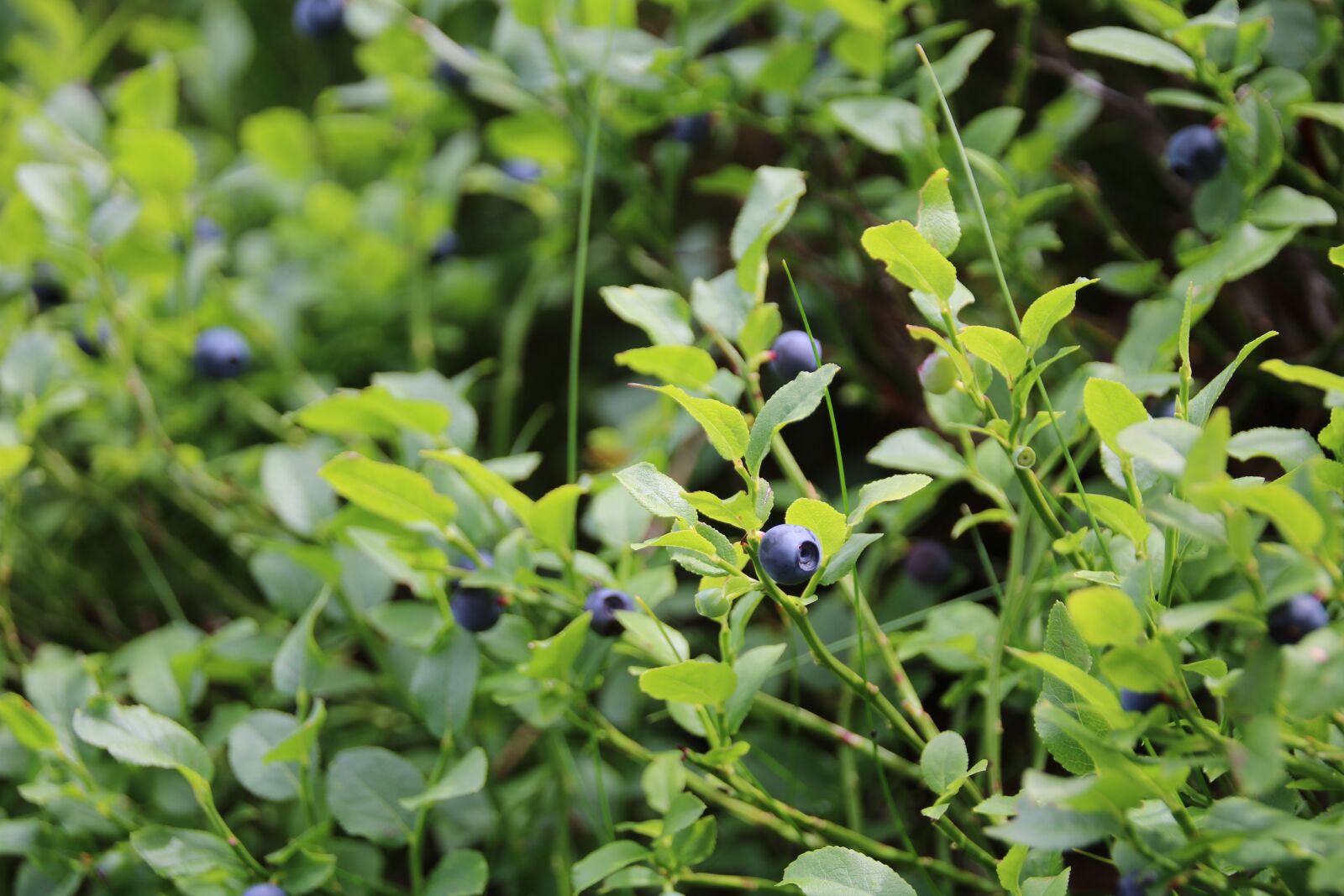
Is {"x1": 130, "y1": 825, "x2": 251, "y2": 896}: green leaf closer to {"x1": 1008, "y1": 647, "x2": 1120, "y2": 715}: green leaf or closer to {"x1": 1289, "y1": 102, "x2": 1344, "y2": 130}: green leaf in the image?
{"x1": 1008, "y1": 647, "x2": 1120, "y2": 715}: green leaf

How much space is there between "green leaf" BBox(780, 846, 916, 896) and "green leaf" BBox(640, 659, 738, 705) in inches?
3.8

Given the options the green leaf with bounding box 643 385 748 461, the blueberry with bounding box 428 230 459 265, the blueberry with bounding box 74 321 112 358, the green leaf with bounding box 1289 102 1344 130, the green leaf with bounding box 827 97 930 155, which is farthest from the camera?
the blueberry with bounding box 428 230 459 265

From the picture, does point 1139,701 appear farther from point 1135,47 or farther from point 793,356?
point 1135,47

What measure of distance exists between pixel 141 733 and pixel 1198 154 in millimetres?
895

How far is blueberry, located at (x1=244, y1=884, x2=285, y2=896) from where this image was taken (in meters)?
0.72

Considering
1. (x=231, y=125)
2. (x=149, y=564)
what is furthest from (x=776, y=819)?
(x=231, y=125)

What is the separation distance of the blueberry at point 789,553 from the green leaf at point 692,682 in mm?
61

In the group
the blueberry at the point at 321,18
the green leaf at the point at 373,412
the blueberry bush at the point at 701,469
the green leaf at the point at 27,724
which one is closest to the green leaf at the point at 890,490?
the blueberry bush at the point at 701,469

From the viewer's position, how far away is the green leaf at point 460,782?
69cm

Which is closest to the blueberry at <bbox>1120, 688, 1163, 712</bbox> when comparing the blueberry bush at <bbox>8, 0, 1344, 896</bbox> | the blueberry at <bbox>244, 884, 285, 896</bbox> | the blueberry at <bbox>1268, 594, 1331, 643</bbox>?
the blueberry bush at <bbox>8, 0, 1344, 896</bbox>

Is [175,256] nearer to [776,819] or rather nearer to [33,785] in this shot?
[33,785]

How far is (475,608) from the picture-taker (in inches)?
29.9

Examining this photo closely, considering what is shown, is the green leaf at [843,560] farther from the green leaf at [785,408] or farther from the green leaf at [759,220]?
the green leaf at [759,220]

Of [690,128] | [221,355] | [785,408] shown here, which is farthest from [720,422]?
[221,355]
